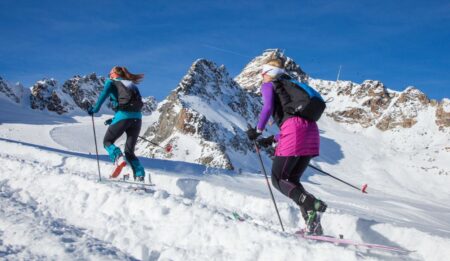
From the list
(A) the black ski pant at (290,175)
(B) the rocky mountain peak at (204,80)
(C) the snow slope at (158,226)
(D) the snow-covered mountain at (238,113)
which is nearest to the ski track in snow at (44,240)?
(C) the snow slope at (158,226)

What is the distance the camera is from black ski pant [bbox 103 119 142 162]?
8.88 metres

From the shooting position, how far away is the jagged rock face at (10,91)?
127 meters

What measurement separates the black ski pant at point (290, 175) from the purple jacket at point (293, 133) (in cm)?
12

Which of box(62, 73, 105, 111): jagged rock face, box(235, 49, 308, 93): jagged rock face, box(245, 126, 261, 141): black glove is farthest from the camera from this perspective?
box(62, 73, 105, 111): jagged rock face

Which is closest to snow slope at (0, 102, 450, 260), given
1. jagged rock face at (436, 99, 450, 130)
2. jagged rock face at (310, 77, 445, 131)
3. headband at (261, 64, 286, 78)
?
headband at (261, 64, 286, 78)

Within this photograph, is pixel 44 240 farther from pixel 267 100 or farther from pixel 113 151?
pixel 113 151

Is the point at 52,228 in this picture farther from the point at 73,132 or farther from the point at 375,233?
the point at 73,132

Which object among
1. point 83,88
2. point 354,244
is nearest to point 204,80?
point 354,244

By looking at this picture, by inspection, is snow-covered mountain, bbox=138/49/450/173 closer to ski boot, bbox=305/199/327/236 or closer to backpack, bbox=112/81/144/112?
backpack, bbox=112/81/144/112

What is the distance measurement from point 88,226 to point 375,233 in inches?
160

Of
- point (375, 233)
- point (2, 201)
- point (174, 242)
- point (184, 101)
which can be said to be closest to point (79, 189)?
point (2, 201)

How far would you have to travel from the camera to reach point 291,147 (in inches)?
220

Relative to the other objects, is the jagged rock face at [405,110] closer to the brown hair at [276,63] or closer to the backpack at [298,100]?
the brown hair at [276,63]

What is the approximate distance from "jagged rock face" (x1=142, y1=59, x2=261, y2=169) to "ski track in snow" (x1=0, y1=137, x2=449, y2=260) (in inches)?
1887
